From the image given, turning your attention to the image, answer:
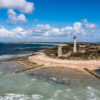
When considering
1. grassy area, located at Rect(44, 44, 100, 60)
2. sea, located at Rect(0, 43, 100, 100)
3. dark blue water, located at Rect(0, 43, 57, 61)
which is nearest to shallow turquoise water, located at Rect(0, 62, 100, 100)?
sea, located at Rect(0, 43, 100, 100)

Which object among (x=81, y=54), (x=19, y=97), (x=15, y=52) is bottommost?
(x=19, y=97)

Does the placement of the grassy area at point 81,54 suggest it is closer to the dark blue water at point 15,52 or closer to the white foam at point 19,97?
the dark blue water at point 15,52

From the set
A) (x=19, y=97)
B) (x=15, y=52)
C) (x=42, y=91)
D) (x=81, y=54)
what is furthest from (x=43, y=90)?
(x=15, y=52)

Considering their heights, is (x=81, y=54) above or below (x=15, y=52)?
above

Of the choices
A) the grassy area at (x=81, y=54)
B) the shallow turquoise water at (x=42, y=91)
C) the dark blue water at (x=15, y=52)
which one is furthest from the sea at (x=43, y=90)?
the dark blue water at (x=15, y=52)

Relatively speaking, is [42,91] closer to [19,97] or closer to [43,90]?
[43,90]

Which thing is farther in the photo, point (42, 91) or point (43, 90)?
point (43, 90)

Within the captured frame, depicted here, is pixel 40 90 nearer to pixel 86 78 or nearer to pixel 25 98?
pixel 25 98

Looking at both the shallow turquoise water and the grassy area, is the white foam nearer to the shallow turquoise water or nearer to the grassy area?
the shallow turquoise water
